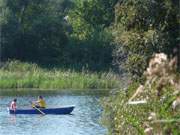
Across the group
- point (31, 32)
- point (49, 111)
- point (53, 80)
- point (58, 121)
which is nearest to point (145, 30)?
point (58, 121)

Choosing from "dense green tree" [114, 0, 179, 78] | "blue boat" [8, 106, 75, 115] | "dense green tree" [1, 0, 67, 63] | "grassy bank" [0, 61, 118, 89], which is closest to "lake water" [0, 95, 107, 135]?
"blue boat" [8, 106, 75, 115]

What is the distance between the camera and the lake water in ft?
74.7

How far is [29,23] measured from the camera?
5362 centimetres

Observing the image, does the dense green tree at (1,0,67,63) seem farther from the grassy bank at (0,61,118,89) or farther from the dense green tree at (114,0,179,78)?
the dense green tree at (114,0,179,78)

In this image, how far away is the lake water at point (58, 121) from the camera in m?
22.8

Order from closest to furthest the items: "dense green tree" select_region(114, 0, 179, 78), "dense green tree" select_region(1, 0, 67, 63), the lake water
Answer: "dense green tree" select_region(114, 0, 179, 78)
the lake water
"dense green tree" select_region(1, 0, 67, 63)

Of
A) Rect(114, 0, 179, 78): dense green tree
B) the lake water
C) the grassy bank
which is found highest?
Rect(114, 0, 179, 78): dense green tree

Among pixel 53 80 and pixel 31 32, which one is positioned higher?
pixel 31 32

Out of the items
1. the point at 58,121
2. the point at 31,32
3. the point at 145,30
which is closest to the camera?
the point at 145,30

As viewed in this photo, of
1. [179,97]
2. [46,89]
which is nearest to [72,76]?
[46,89]

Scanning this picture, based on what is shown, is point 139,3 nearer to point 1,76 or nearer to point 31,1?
point 1,76

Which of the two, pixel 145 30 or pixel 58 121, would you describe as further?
pixel 58 121

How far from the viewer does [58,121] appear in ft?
87.5

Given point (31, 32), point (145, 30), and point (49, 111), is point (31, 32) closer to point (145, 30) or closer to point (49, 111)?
point (49, 111)
